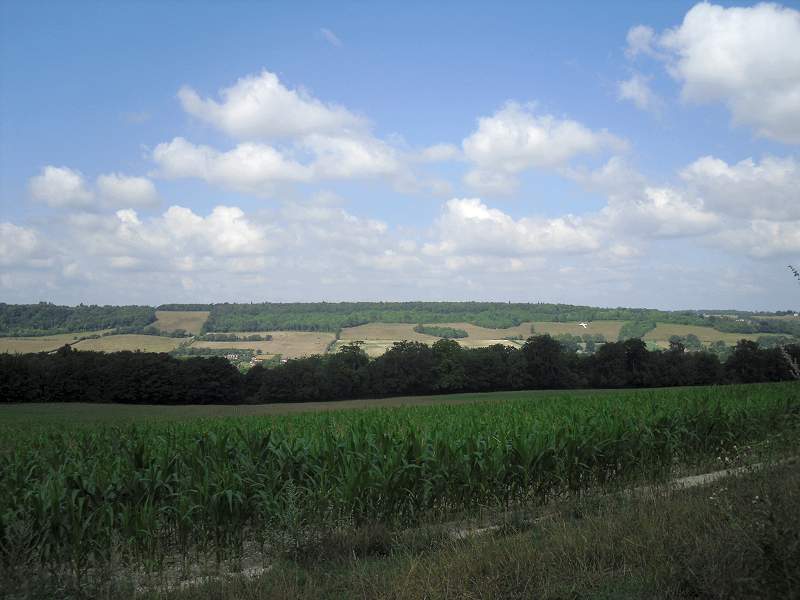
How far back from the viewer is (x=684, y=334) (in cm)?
8375

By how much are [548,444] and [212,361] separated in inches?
1897

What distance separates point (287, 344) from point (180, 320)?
27952 mm

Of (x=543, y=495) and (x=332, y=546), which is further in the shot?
(x=543, y=495)

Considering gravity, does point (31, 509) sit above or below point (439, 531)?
above

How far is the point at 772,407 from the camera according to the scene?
63.1 ft

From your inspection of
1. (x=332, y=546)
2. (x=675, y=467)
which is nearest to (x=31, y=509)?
(x=332, y=546)

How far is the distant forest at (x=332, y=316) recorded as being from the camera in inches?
3597

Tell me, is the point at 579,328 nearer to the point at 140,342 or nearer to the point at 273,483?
the point at 140,342

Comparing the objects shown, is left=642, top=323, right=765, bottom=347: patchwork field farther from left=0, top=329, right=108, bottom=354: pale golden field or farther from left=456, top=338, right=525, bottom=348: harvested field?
left=0, top=329, right=108, bottom=354: pale golden field

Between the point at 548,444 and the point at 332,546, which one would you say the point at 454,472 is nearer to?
the point at 548,444

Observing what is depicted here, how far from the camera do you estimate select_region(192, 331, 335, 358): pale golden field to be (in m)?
77.4

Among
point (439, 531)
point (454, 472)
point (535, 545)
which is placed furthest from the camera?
point (454, 472)

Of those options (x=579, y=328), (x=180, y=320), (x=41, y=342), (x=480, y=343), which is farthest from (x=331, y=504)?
(x=180, y=320)

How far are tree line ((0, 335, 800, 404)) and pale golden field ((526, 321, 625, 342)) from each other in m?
25.3
